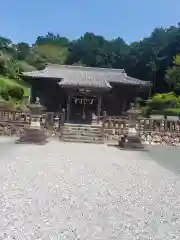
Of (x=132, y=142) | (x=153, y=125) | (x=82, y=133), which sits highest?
(x=153, y=125)

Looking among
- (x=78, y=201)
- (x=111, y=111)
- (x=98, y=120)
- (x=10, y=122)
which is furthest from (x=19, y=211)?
(x=111, y=111)

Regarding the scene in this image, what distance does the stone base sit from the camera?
17.2 metres

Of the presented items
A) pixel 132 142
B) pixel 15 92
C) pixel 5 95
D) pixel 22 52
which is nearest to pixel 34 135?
pixel 132 142

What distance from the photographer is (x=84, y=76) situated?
92.4 feet

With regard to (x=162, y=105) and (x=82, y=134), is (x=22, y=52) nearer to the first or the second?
(x=162, y=105)

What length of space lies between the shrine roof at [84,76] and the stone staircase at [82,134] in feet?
13.4

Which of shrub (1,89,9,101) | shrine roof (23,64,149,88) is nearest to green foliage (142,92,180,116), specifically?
shrine roof (23,64,149,88)

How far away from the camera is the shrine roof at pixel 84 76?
80.4ft

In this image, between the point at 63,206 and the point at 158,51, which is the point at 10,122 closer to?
the point at 63,206

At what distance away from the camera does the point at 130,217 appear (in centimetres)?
509

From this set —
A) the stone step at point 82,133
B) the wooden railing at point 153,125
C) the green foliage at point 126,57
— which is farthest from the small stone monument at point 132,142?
the green foliage at point 126,57

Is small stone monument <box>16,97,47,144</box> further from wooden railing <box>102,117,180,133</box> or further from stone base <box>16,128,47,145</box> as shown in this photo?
wooden railing <box>102,117,180,133</box>

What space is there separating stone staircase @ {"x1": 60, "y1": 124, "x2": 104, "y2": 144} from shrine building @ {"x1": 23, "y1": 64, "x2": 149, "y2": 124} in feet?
12.9

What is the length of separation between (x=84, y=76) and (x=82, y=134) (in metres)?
9.00
